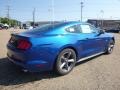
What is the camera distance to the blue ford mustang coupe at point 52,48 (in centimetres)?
473

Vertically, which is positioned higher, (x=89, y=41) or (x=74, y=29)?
(x=74, y=29)

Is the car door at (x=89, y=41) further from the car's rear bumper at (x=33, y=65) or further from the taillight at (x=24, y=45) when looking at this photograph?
the taillight at (x=24, y=45)

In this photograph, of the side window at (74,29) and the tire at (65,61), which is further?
the side window at (74,29)

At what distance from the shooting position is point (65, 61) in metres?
5.39

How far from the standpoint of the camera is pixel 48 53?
486 cm

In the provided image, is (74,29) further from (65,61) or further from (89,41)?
(65,61)

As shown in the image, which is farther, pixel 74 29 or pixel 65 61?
pixel 74 29

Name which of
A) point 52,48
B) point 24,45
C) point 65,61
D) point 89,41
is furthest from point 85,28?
point 24,45

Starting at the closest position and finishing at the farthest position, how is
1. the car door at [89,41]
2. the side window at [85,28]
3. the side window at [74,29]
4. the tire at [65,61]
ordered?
the tire at [65,61] < the side window at [74,29] < the car door at [89,41] < the side window at [85,28]

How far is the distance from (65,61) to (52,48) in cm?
68

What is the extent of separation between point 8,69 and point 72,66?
181cm

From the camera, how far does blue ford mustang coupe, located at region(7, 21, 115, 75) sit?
4.73 meters

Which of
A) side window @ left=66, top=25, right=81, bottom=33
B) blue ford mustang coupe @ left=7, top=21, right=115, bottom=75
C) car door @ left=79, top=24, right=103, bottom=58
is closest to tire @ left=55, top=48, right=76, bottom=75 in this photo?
blue ford mustang coupe @ left=7, top=21, right=115, bottom=75

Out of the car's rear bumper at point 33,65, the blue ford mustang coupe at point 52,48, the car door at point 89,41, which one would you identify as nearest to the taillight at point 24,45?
the blue ford mustang coupe at point 52,48
